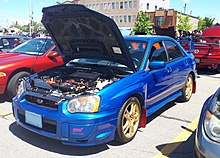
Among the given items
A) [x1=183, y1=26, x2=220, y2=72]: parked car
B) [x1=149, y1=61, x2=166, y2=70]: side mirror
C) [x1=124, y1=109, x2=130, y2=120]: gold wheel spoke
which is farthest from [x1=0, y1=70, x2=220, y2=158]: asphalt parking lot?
[x1=183, y1=26, x2=220, y2=72]: parked car

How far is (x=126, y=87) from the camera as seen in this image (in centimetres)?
318

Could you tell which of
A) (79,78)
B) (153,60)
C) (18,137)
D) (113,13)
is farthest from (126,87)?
(113,13)

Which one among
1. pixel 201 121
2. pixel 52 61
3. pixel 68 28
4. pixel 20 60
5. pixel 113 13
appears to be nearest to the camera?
pixel 201 121

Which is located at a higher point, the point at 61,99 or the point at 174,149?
the point at 61,99

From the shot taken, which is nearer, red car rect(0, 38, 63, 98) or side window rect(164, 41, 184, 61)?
side window rect(164, 41, 184, 61)

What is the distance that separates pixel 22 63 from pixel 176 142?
11.6 ft

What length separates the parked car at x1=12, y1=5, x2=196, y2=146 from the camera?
2.85m

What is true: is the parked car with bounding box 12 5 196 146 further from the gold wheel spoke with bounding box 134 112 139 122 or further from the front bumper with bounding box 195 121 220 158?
the front bumper with bounding box 195 121 220 158

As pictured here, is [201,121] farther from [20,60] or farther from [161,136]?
[20,60]

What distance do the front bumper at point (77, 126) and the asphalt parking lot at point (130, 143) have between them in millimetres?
277

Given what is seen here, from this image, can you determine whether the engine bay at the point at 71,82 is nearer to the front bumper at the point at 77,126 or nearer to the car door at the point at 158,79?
the front bumper at the point at 77,126

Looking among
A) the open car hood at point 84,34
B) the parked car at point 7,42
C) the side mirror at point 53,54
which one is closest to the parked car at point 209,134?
the open car hood at point 84,34

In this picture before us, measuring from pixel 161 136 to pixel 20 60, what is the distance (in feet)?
11.1

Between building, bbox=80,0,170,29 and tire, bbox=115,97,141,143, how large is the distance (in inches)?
2443
